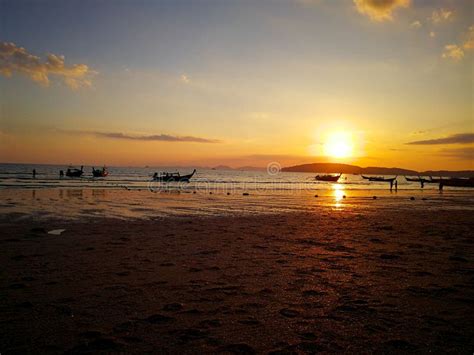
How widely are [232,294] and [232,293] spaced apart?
59 mm

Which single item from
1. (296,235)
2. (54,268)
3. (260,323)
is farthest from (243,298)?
(296,235)

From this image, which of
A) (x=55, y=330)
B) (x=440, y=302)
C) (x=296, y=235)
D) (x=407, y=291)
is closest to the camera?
(x=55, y=330)

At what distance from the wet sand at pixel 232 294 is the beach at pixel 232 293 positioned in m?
0.03

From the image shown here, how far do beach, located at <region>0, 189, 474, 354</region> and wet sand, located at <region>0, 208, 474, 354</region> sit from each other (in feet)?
0.09

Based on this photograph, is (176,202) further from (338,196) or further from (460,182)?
(460,182)

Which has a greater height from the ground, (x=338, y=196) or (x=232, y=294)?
(x=338, y=196)

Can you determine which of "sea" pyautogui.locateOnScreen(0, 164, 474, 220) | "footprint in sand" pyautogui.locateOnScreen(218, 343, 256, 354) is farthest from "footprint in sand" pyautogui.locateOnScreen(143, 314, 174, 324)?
"sea" pyautogui.locateOnScreen(0, 164, 474, 220)

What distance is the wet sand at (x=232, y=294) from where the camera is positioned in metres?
4.54

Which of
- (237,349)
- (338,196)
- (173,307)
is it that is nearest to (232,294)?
(173,307)

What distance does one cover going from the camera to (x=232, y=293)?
6414 mm

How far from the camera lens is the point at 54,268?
7.91m

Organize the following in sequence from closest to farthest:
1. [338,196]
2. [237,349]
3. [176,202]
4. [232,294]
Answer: [237,349], [232,294], [176,202], [338,196]

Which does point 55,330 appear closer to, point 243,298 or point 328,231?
point 243,298

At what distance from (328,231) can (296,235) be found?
197cm
